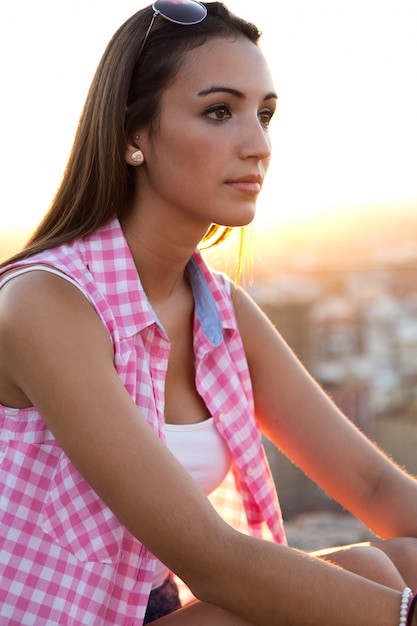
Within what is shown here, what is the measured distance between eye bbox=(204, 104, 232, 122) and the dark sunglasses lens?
0.53ft

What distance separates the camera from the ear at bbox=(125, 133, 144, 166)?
5.69 feet

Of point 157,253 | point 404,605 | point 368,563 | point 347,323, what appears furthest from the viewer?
point 347,323

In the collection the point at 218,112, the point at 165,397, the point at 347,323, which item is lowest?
the point at 347,323

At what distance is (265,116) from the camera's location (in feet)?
5.91

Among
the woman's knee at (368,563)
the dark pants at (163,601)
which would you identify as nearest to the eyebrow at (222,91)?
the woman's knee at (368,563)

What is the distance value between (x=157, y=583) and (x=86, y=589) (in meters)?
0.31

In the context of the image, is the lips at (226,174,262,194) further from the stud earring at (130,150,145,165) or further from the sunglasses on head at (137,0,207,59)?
the sunglasses on head at (137,0,207,59)

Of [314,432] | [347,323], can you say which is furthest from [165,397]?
[347,323]

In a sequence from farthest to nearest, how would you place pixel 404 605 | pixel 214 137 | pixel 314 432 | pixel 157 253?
pixel 314 432 → pixel 157 253 → pixel 214 137 → pixel 404 605

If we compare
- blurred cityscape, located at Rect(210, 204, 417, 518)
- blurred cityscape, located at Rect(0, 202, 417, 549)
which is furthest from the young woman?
blurred cityscape, located at Rect(210, 204, 417, 518)

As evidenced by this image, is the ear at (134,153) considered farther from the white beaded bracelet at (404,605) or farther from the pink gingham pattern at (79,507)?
the white beaded bracelet at (404,605)

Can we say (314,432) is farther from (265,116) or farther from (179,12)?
(179,12)

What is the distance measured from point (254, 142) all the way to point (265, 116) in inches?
5.4

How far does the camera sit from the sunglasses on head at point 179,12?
1696mm
